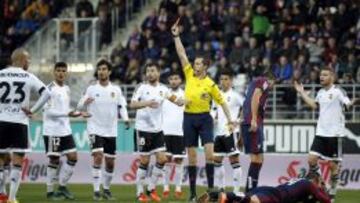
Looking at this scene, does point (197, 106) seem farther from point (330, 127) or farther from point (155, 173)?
point (330, 127)

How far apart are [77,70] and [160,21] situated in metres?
3.20

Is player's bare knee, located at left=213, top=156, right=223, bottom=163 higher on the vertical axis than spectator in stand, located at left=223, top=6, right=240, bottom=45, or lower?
lower

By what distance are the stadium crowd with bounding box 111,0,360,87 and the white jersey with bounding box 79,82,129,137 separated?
306 inches

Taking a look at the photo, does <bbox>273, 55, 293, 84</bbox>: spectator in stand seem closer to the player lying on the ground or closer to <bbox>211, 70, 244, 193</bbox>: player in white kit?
<bbox>211, 70, 244, 193</bbox>: player in white kit

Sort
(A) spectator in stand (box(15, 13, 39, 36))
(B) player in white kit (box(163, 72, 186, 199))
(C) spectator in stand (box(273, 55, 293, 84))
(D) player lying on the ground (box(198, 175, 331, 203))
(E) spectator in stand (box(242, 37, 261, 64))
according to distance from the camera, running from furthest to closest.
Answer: (A) spectator in stand (box(15, 13, 39, 36))
(E) spectator in stand (box(242, 37, 261, 64))
(C) spectator in stand (box(273, 55, 293, 84))
(B) player in white kit (box(163, 72, 186, 199))
(D) player lying on the ground (box(198, 175, 331, 203))

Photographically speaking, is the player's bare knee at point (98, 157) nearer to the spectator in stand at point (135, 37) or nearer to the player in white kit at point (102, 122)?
the player in white kit at point (102, 122)

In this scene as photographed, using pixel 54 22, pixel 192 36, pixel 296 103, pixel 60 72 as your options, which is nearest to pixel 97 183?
pixel 60 72

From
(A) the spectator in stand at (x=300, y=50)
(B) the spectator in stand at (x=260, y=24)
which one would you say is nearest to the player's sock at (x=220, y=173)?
(A) the spectator in stand at (x=300, y=50)

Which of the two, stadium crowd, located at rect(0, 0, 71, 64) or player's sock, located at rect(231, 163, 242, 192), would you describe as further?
stadium crowd, located at rect(0, 0, 71, 64)

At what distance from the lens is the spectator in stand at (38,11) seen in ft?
131

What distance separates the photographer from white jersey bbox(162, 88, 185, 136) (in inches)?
977

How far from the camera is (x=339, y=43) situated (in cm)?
3152

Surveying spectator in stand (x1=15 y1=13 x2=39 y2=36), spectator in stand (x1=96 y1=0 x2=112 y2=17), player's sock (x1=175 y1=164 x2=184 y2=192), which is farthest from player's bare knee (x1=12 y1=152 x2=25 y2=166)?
spectator in stand (x1=15 y1=13 x2=39 y2=36)

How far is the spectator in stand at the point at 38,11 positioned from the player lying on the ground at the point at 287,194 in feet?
77.8
